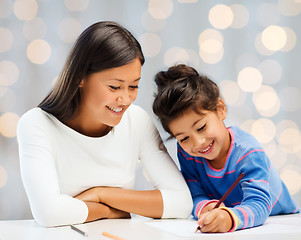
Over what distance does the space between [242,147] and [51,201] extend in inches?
20.7

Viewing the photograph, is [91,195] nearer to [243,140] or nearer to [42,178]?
[42,178]

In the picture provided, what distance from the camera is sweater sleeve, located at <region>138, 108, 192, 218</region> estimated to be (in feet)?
4.18

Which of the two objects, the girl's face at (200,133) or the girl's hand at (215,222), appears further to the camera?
the girl's face at (200,133)

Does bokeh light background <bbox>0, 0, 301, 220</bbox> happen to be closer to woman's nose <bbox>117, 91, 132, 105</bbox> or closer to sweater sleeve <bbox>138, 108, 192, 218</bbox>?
sweater sleeve <bbox>138, 108, 192, 218</bbox>

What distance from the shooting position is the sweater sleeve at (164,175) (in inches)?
50.2

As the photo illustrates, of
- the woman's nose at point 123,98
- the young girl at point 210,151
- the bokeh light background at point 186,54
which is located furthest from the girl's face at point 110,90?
the bokeh light background at point 186,54

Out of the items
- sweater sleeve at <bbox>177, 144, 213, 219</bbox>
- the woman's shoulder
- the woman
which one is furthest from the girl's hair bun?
the woman's shoulder

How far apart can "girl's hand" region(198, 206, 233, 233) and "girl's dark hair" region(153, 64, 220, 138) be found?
0.31 metres

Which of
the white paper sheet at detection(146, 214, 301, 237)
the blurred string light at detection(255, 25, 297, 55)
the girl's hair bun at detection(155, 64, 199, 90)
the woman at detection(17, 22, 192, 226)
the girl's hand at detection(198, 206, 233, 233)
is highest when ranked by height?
the blurred string light at detection(255, 25, 297, 55)

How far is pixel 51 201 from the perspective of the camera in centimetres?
113

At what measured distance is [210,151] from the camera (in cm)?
130

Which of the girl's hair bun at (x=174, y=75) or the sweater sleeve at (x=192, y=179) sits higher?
the girl's hair bun at (x=174, y=75)

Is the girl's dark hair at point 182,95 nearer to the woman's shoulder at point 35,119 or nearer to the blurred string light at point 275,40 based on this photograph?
the woman's shoulder at point 35,119

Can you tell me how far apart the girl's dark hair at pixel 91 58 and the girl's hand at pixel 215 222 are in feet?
1.42
